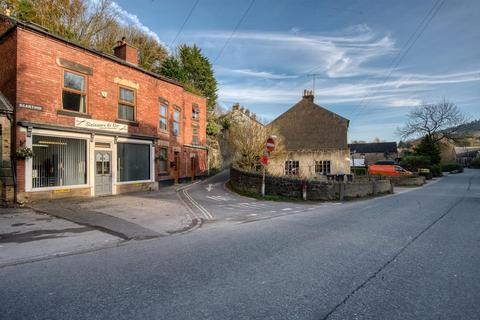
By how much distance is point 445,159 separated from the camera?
2862 inches

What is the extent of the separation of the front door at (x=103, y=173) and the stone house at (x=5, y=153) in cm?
349

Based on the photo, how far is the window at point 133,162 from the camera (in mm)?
14773


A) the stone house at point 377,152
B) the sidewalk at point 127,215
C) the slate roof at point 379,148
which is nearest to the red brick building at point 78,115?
the sidewalk at point 127,215

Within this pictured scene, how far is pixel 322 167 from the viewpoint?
91.5ft

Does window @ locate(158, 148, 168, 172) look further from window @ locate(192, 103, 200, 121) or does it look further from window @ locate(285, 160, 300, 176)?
window @ locate(285, 160, 300, 176)

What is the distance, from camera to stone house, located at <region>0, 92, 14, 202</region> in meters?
10.2

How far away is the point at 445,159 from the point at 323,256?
8725 cm

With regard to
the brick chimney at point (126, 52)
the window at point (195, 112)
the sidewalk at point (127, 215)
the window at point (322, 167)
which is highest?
the brick chimney at point (126, 52)

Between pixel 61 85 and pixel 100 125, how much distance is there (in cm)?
243

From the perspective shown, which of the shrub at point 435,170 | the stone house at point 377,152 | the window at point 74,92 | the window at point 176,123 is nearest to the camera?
the window at point 74,92

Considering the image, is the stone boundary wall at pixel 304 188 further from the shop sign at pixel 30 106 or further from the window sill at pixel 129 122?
the shop sign at pixel 30 106

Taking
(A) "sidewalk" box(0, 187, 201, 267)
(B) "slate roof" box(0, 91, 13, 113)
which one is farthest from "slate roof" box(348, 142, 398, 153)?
(B) "slate roof" box(0, 91, 13, 113)

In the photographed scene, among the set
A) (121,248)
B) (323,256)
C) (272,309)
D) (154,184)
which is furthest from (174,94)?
(272,309)

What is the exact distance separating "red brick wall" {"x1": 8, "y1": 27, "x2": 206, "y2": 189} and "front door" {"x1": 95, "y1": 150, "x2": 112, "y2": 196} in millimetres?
1939
